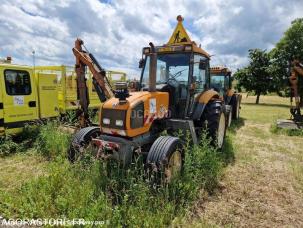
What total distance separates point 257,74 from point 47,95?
22.6m

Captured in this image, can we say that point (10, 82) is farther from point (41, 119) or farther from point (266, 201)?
point (266, 201)

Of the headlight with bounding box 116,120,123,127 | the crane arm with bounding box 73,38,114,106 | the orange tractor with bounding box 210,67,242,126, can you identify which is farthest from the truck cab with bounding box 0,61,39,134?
the orange tractor with bounding box 210,67,242,126

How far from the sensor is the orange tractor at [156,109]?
4.02m

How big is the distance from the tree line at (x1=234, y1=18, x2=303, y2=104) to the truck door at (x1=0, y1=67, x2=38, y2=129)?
21.3 m

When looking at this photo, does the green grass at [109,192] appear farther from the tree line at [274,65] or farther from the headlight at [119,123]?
the tree line at [274,65]

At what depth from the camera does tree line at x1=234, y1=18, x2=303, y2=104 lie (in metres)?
23.1

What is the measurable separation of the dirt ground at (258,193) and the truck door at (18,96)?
17.5 feet

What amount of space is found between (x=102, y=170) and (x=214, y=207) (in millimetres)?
1831

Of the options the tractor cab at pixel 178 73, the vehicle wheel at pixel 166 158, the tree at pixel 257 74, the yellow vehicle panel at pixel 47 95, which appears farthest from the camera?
the tree at pixel 257 74

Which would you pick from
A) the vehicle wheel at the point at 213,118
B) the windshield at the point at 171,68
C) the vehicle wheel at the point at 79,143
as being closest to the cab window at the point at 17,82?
the vehicle wheel at the point at 79,143

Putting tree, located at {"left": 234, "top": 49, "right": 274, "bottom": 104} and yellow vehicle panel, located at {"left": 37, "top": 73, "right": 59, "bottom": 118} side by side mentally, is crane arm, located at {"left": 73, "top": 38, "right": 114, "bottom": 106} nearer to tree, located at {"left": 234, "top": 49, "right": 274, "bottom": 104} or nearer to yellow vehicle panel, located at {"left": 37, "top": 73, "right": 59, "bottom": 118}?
yellow vehicle panel, located at {"left": 37, "top": 73, "right": 59, "bottom": 118}

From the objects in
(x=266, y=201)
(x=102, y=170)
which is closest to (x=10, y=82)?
(x=102, y=170)

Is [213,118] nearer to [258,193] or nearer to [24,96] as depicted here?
[258,193]

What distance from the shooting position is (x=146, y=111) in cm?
432
